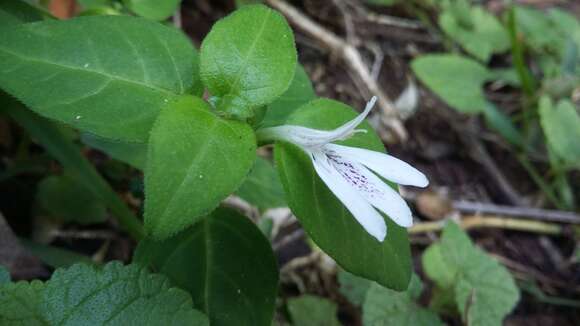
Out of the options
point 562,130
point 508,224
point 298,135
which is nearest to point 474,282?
point 508,224

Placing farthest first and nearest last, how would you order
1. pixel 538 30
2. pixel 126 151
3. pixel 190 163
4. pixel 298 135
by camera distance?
pixel 538 30, pixel 126 151, pixel 298 135, pixel 190 163

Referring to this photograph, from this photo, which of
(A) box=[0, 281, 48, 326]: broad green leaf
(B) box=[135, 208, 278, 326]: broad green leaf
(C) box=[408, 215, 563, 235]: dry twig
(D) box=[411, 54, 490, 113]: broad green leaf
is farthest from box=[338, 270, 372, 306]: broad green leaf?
(D) box=[411, 54, 490, 113]: broad green leaf

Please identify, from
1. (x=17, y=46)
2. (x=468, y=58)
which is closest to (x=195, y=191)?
(x=17, y=46)

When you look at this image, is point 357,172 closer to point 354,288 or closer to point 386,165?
point 386,165

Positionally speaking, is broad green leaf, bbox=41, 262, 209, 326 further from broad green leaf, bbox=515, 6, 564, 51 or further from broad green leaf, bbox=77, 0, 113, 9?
broad green leaf, bbox=515, 6, 564, 51

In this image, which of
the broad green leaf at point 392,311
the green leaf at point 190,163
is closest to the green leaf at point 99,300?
the green leaf at point 190,163

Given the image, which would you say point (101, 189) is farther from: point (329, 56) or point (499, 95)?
point (499, 95)
